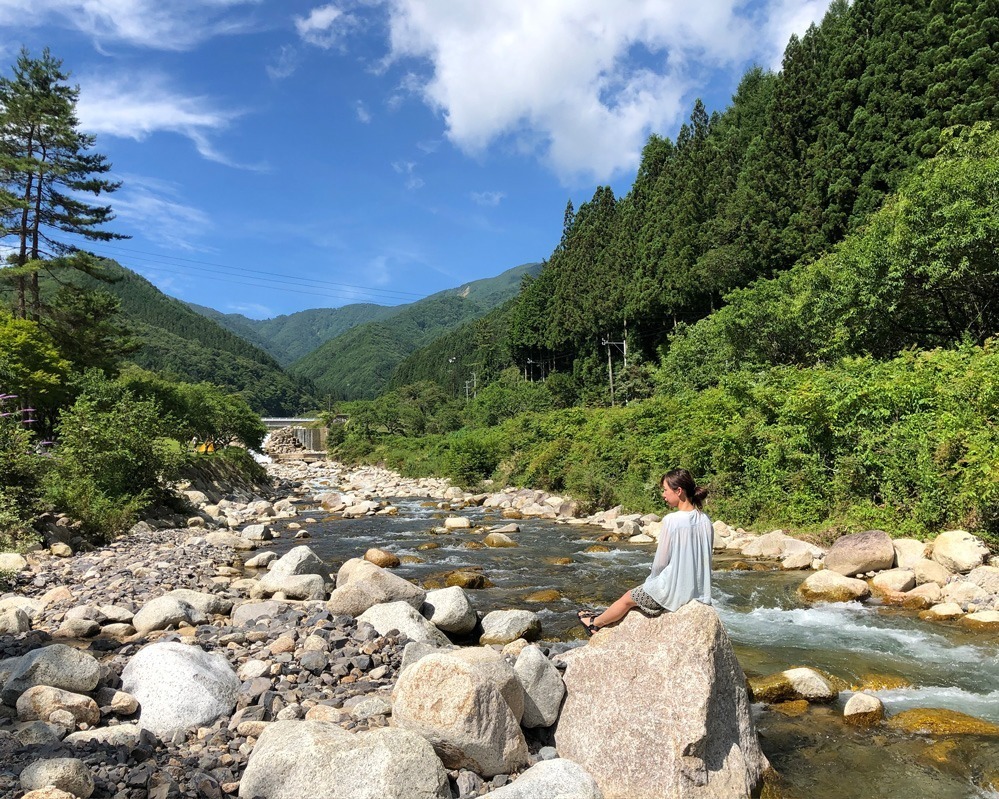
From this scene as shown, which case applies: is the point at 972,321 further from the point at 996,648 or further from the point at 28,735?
the point at 28,735

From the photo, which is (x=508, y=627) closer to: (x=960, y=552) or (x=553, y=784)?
(x=553, y=784)

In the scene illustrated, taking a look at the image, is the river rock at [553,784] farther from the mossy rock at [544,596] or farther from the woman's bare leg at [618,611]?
the mossy rock at [544,596]

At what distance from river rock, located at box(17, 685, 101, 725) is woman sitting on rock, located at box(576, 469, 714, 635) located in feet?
14.4

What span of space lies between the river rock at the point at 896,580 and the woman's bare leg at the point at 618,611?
252 inches

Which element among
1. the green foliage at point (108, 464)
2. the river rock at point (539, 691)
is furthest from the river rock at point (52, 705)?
the green foliage at point (108, 464)

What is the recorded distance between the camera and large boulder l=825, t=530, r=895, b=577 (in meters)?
10.5

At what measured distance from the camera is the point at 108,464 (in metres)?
16.4

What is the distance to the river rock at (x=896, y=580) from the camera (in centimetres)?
960

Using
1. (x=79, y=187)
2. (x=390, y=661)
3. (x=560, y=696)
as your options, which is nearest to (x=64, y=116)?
(x=79, y=187)

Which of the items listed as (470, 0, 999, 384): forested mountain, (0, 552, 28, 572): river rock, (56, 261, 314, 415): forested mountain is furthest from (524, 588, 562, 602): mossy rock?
(56, 261, 314, 415): forested mountain

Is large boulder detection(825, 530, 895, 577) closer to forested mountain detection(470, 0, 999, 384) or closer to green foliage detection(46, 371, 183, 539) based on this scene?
green foliage detection(46, 371, 183, 539)

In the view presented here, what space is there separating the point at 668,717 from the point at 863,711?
270cm

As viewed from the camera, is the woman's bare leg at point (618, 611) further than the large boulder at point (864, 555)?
No

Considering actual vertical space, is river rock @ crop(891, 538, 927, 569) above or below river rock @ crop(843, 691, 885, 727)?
above
